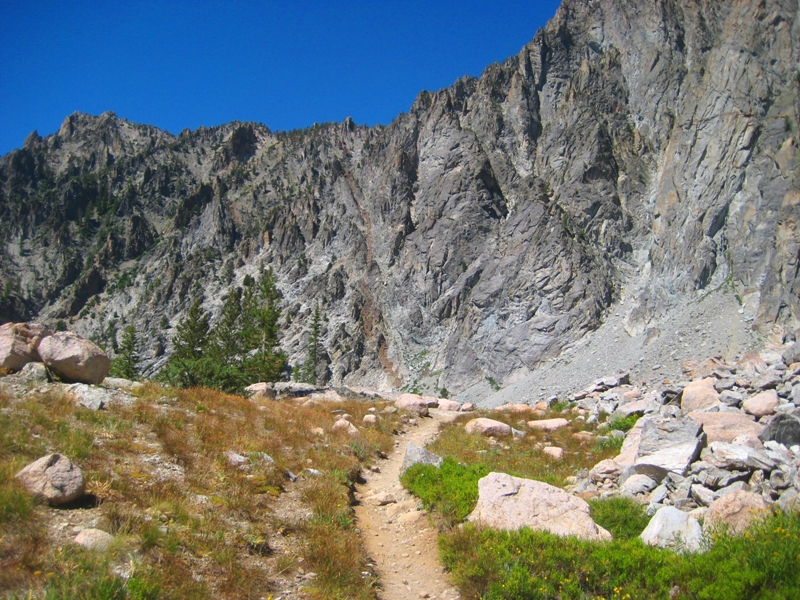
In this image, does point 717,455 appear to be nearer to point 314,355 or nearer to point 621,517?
point 621,517

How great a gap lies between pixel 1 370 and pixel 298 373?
73.7 meters

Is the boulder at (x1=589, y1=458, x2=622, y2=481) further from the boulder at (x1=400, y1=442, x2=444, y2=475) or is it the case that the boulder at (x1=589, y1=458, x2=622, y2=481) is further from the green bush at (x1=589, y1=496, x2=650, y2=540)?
the boulder at (x1=400, y1=442, x2=444, y2=475)

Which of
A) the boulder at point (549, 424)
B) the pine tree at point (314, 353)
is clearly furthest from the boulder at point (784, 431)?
the pine tree at point (314, 353)

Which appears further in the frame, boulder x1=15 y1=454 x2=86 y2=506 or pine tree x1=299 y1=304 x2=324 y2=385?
pine tree x1=299 y1=304 x2=324 y2=385

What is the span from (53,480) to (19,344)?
345 inches

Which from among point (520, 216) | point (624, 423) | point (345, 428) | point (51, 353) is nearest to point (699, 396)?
point (624, 423)

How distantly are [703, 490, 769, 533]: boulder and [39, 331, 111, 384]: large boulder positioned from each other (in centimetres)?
1542

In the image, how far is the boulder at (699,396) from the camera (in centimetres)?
1582

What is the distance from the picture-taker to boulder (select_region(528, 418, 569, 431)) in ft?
65.3

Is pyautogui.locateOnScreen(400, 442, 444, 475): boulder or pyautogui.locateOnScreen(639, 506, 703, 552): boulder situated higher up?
pyautogui.locateOnScreen(400, 442, 444, 475): boulder

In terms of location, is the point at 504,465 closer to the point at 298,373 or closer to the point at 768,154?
the point at 768,154

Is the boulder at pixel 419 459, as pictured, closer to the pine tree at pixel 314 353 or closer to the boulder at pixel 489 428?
the boulder at pixel 489 428

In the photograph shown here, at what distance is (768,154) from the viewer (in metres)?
49.6

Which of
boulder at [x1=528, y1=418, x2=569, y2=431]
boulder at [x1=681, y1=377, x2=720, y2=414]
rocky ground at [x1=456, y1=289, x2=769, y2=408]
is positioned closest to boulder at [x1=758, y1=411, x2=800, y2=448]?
boulder at [x1=681, y1=377, x2=720, y2=414]
